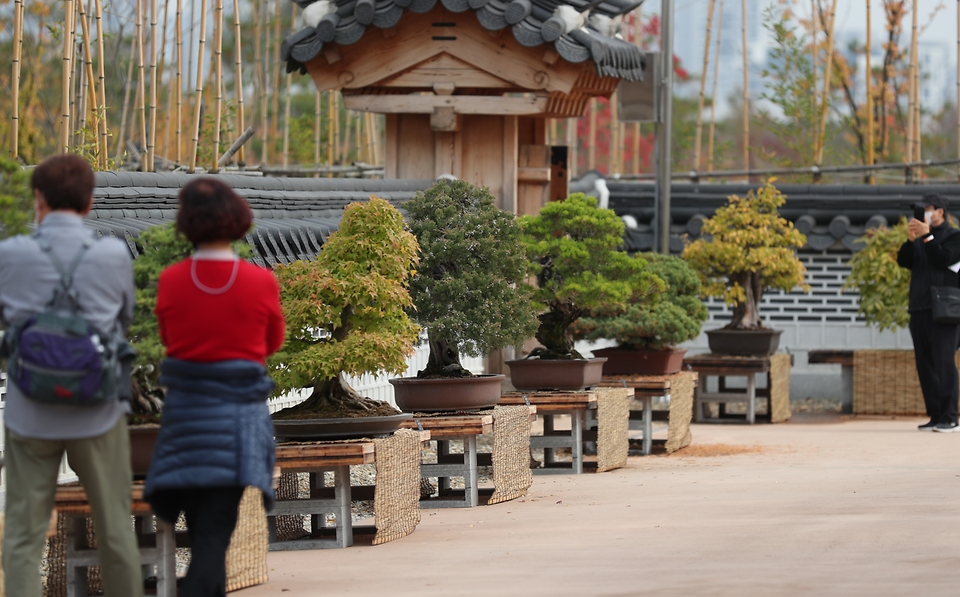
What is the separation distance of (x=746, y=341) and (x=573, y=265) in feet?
10.8

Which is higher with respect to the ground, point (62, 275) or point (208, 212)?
point (208, 212)

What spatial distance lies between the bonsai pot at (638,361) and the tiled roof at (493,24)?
1656 millimetres

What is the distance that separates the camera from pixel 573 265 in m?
6.84

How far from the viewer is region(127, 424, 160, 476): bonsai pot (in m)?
3.70

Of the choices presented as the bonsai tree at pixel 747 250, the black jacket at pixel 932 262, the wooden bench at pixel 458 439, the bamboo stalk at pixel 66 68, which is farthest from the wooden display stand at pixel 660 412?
the bamboo stalk at pixel 66 68

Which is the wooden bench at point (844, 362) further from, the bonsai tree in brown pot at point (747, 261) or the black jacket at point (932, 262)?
the black jacket at point (932, 262)

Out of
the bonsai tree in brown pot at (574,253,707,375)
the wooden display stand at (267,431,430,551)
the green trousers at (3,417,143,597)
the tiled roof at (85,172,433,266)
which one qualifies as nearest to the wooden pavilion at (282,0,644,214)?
the tiled roof at (85,172,433,266)

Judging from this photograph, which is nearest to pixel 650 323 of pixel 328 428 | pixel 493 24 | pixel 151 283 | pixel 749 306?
pixel 493 24

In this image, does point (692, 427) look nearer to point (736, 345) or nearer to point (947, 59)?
point (736, 345)

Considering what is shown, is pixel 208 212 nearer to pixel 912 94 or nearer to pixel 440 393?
pixel 440 393

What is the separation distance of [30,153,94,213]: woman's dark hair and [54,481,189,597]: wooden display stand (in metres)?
0.85

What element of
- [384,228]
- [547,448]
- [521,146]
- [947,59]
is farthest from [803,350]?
[947,59]

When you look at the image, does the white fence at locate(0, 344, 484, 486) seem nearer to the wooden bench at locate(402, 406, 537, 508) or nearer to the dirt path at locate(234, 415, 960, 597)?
the wooden bench at locate(402, 406, 537, 508)

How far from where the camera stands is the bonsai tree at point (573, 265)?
676 centimetres
